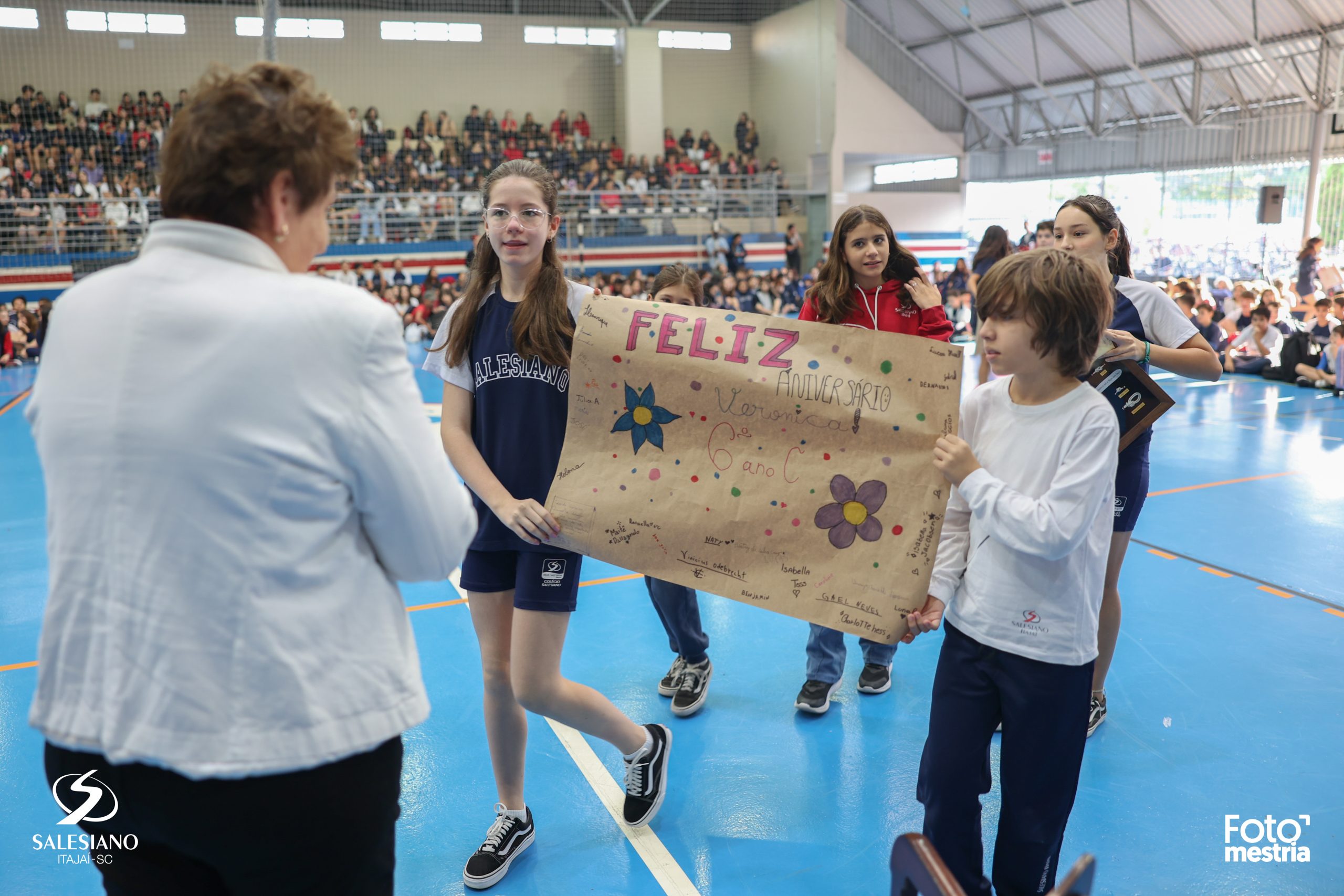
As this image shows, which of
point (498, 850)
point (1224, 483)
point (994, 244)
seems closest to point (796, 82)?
point (994, 244)

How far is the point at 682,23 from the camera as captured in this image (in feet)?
81.5

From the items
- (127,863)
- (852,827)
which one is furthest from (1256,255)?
(127,863)

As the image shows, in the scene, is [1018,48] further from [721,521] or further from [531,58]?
[721,521]

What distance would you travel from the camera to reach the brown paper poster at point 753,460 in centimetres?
218

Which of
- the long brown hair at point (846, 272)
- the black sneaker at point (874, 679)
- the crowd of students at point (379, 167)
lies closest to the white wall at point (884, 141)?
the crowd of students at point (379, 167)

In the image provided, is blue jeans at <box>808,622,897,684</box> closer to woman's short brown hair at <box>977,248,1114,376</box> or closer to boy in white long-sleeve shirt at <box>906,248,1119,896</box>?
boy in white long-sleeve shirt at <box>906,248,1119,896</box>

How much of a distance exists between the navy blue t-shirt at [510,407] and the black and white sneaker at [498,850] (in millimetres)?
823

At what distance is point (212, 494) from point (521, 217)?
1421mm

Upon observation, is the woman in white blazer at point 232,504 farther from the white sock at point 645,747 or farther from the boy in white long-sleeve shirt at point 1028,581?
the white sock at point 645,747

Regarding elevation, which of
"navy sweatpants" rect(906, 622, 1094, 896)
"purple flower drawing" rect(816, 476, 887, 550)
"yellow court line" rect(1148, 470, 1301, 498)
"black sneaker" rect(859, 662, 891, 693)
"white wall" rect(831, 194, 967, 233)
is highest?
"white wall" rect(831, 194, 967, 233)

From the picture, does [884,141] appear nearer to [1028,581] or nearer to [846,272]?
[846,272]

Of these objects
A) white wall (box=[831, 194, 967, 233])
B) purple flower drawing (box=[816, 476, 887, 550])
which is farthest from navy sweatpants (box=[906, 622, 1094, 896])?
white wall (box=[831, 194, 967, 233])

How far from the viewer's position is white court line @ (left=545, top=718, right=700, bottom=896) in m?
2.49

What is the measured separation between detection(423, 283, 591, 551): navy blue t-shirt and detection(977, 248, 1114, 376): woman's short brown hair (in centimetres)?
109
